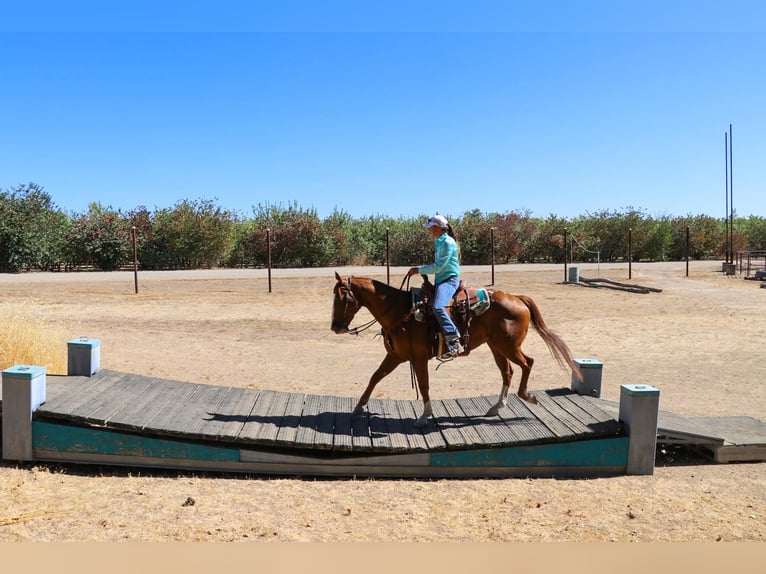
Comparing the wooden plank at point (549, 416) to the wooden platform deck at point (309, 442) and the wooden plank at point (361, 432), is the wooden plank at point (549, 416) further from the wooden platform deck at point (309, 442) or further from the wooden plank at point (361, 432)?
the wooden plank at point (361, 432)

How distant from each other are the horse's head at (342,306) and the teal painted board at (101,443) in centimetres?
158

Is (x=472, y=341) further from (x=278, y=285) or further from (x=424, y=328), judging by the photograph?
(x=278, y=285)

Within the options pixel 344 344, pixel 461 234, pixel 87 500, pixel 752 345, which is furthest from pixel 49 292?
→ pixel 461 234

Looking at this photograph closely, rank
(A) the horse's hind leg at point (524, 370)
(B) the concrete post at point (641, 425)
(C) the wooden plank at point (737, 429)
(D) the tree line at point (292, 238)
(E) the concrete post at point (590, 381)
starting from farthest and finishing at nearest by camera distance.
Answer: (D) the tree line at point (292, 238) → (E) the concrete post at point (590, 381) → (A) the horse's hind leg at point (524, 370) → (C) the wooden plank at point (737, 429) → (B) the concrete post at point (641, 425)

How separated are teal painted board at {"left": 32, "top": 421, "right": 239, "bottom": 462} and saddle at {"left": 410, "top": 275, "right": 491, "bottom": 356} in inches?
89.2

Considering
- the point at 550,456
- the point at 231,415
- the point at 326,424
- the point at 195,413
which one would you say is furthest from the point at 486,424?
the point at 195,413

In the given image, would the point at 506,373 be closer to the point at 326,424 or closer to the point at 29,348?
Answer: the point at 326,424

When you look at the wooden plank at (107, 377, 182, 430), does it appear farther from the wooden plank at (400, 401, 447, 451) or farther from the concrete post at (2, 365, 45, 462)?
the wooden plank at (400, 401, 447, 451)

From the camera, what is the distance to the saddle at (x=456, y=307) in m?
5.97

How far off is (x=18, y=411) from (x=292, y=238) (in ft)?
99.3

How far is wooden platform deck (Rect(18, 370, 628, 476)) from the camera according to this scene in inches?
213

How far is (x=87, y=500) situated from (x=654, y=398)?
4.70 m

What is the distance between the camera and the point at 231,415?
19.6ft

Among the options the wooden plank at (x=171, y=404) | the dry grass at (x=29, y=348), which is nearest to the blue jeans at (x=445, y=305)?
the wooden plank at (x=171, y=404)
